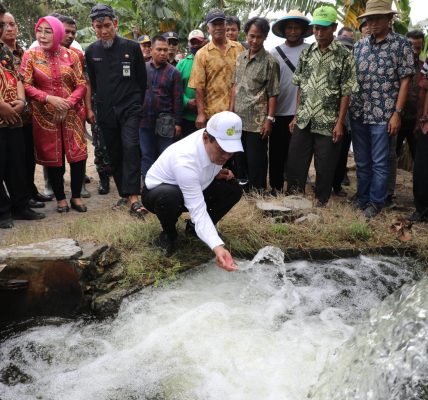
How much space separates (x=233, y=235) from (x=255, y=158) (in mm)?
1296

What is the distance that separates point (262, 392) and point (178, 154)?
161 centimetres

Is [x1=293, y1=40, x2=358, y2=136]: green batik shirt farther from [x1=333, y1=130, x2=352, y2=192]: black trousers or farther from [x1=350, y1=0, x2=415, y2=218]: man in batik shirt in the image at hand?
[x1=333, y1=130, x2=352, y2=192]: black trousers

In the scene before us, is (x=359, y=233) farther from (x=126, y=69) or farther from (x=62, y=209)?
(x=62, y=209)

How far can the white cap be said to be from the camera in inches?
114

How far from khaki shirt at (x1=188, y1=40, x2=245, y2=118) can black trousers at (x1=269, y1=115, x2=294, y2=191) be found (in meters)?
0.59

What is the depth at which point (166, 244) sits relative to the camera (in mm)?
3727

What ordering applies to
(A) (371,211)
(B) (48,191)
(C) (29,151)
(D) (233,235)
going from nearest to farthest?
1. (D) (233,235)
2. (A) (371,211)
3. (C) (29,151)
4. (B) (48,191)

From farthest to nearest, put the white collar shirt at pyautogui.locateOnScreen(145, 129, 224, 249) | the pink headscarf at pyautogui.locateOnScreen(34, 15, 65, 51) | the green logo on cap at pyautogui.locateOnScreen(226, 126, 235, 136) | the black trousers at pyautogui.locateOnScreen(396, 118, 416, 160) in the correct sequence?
the black trousers at pyautogui.locateOnScreen(396, 118, 416, 160), the pink headscarf at pyautogui.locateOnScreen(34, 15, 65, 51), the white collar shirt at pyautogui.locateOnScreen(145, 129, 224, 249), the green logo on cap at pyautogui.locateOnScreen(226, 126, 235, 136)

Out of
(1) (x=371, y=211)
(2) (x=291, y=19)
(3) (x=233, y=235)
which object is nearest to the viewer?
(3) (x=233, y=235)

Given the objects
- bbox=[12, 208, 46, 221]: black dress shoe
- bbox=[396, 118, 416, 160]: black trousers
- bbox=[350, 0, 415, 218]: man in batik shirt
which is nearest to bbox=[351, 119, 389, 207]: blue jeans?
bbox=[350, 0, 415, 218]: man in batik shirt

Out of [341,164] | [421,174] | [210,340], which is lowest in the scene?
[210,340]

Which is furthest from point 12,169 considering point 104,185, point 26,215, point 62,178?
point 104,185

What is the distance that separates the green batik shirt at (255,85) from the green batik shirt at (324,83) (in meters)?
0.32

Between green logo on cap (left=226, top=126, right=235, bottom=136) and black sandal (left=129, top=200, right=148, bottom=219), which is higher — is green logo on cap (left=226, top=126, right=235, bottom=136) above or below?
above
